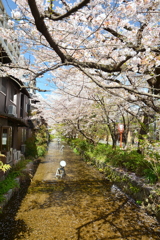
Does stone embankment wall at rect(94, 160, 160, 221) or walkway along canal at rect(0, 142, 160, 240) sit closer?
walkway along canal at rect(0, 142, 160, 240)

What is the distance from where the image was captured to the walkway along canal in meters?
4.57

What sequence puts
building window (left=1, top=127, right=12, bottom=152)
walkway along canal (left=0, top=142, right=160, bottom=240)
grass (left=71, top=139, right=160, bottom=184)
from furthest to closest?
building window (left=1, top=127, right=12, bottom=152), grass (left=71, top=139, right=160, bottom=184), walkway along canal (left=0, top=142, right=160, bottom=240)

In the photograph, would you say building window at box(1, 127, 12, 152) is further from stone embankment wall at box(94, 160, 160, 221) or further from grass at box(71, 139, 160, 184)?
grass at box(71, 139, 160, 184)

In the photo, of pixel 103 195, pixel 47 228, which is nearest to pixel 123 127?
pixel 103 195

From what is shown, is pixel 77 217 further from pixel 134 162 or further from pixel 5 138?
pixel 5 138

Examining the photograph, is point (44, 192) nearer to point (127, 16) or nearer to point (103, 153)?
point (103, 153)

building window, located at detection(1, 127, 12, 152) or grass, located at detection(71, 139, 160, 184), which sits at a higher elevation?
building window, located at detection(1, 127, 12, 152)

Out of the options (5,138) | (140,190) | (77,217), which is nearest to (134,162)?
(140,190)

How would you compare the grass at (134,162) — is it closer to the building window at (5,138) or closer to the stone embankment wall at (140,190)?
the stone embankment wall at (140,190)

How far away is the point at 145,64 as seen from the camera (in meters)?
6.66

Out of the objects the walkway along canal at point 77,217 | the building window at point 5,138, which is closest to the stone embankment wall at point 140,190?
the walkway along canal at point 77,217

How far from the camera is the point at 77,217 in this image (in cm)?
554

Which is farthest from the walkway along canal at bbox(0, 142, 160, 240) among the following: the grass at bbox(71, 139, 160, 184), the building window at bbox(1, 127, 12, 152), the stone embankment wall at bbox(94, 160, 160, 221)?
the building window at bbox(1, 127, 12, 152)

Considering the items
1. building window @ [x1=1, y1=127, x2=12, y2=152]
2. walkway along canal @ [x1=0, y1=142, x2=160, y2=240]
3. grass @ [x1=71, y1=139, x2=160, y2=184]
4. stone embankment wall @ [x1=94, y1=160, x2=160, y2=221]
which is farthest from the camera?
building window @ [x1=1, y1=127, x2=12, y2=152]
